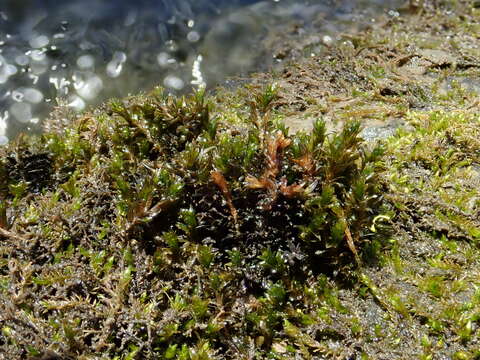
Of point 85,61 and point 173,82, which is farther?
point 85,61

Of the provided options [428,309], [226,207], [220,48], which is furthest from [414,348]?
[220,48]

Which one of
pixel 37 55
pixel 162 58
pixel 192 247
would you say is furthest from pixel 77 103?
pixel 192 247

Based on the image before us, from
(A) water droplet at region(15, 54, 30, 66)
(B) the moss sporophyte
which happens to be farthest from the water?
(B) the moss sporophyte

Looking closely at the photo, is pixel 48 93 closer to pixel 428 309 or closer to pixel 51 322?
pixel 51 322

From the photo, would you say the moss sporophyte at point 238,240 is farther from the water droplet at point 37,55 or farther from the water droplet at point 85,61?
the water droplet at point 37,55

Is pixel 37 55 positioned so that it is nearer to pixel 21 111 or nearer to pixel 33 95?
pixel 33 95

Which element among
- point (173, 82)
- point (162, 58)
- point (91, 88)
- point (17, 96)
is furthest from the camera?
point (162, 58)

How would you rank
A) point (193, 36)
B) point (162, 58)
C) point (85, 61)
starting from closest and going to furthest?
1. point (85, 61)
2. point (162, 58)
3. point (193, 36)
